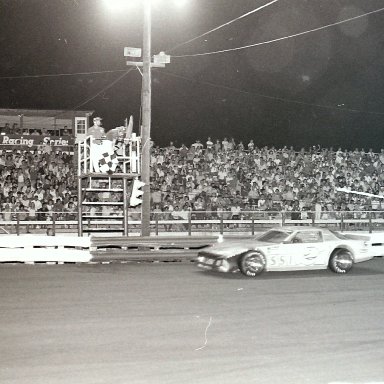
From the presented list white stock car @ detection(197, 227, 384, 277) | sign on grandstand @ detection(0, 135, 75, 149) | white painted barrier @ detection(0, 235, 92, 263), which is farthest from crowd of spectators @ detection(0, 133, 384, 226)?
white stock car @ detection(197, 227, 384, 277)

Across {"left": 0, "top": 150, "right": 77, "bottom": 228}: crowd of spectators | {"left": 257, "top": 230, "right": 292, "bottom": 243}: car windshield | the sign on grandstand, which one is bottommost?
{"left": 257, "top": 230, "right": 292, "bottom": 243}: car windshield

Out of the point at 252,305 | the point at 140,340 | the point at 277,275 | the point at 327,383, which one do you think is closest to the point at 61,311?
the point at 140,340

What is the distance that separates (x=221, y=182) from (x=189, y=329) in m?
16.7

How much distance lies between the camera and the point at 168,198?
2244 centimetres

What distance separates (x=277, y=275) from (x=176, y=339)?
640cm

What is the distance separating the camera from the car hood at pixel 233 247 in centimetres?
1262

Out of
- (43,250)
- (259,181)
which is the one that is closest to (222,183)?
(259,181)

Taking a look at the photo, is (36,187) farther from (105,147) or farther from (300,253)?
(300,253)

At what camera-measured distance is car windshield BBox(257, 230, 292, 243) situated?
1322cm

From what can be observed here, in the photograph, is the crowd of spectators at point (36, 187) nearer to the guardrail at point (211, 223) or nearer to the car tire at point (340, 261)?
the guardrail at point (211, 223)

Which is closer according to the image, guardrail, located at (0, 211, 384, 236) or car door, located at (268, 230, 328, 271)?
car door, located at (268, 230, 328, 271)

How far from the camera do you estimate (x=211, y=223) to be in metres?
21.5

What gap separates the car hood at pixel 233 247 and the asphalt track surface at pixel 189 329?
0.53 m

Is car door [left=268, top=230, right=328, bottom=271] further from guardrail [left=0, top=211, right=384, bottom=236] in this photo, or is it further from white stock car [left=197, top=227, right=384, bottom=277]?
guardrail [left=0, top=211, right=384, bottom=236]
